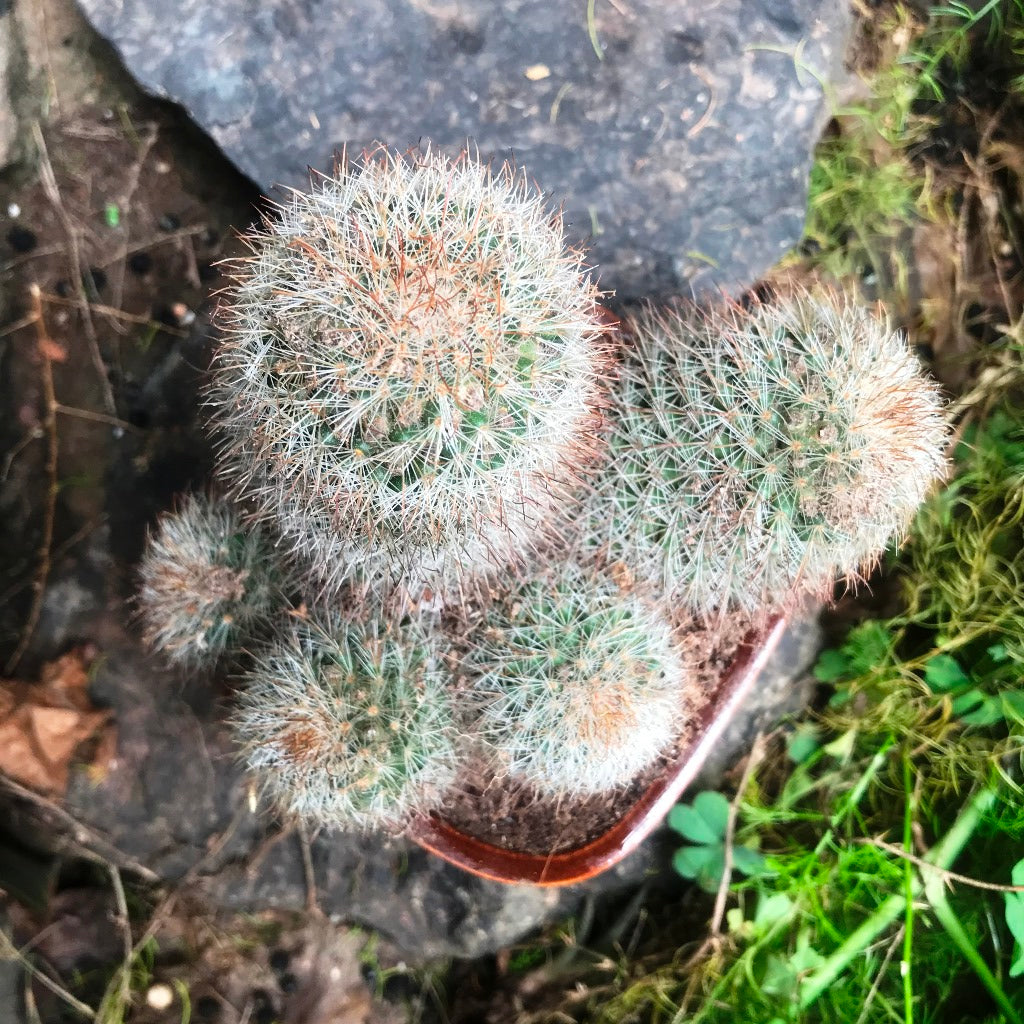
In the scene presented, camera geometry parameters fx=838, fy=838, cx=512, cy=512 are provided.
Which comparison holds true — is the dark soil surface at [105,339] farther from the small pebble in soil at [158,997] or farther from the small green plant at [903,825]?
the small green plant at [903,825]

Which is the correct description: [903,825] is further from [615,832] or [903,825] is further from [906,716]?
[615,832]

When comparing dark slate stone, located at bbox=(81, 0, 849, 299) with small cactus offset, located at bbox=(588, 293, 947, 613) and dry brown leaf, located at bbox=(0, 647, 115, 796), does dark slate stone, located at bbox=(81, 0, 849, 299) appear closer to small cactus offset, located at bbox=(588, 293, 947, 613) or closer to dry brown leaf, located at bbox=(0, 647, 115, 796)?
small cactus offset, located at bbox=(588, 293, 947, 613)

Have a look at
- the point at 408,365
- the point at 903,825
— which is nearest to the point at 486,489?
the point at 408,365

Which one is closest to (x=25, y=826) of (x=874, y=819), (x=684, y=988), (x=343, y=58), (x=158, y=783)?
(x=158, y=783)

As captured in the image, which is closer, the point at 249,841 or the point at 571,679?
the point at 571,679

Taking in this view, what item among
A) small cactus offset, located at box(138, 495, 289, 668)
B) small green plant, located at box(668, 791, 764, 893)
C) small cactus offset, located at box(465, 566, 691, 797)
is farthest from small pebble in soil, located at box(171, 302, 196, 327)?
small green plant, located at box(668, 791, 764, 893)
